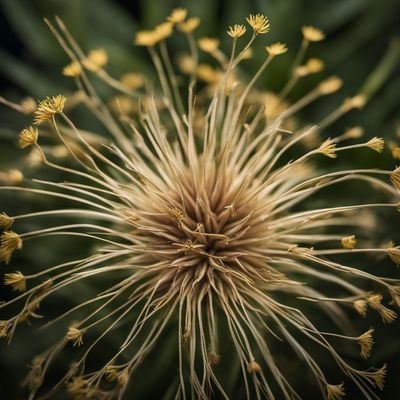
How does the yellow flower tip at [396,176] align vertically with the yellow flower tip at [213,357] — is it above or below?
above

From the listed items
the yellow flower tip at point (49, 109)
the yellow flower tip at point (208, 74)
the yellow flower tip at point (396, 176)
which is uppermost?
the yellow flower tip at point (208, 74)

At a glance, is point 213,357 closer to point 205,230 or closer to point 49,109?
point 205,230

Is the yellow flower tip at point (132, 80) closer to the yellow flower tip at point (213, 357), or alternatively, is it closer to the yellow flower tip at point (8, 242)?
the yellow flower tip at point (8, 242)

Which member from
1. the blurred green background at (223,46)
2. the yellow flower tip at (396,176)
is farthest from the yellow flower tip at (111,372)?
the yellow flower tip at (396,176)

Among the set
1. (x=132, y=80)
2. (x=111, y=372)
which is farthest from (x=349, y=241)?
(x=132, y=80)

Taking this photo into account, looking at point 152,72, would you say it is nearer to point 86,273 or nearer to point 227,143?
point 227,143
